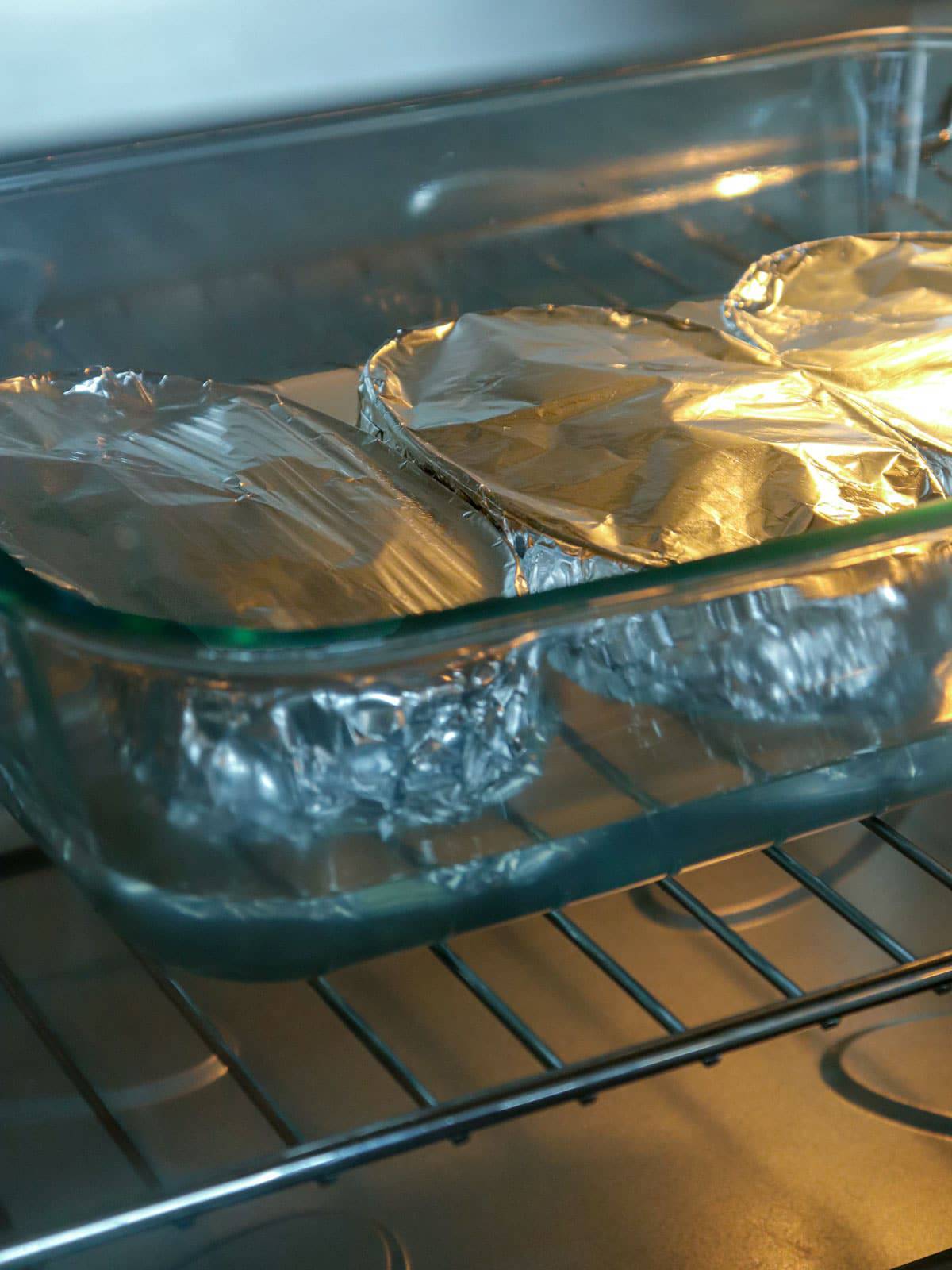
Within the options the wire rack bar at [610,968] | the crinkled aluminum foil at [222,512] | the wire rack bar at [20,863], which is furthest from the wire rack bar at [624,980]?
the wire rack bar at [20,863]

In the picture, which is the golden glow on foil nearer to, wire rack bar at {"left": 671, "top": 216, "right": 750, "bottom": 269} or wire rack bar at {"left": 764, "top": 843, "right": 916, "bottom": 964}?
wire rack bar at {"left": 671, "top": 216, "right": 750, "bottom": 269}

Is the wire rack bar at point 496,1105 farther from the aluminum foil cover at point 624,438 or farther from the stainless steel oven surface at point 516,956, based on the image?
the aluminum foil cover at point 624,438

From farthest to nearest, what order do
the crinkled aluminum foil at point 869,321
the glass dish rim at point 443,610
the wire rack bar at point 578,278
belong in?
the wire rack bar at point 578,278
the crinkled aluminum foil at point 869,321
the glass dish rim at point 443,610

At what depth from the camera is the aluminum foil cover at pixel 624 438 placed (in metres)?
0.43

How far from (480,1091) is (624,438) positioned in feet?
0.73

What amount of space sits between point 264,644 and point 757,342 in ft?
1.21

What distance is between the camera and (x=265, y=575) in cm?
39

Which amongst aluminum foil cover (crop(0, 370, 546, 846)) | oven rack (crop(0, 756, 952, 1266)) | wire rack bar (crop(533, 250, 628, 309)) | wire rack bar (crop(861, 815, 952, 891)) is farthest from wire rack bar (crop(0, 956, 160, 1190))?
wire rack bar (crop(533, 250, 628, 309))

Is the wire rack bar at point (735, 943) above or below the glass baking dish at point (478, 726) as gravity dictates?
below

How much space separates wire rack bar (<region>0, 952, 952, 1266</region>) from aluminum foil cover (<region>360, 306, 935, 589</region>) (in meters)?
0.13

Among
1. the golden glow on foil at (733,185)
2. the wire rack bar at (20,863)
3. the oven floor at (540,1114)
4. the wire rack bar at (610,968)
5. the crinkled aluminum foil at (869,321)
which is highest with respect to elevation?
the golden glow on foil at (733,185)

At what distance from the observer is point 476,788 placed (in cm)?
34

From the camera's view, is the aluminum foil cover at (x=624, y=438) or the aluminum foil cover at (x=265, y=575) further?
the aluminum foil cover at (x=624, y=438)

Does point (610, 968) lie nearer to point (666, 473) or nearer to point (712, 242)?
point (666, 473)
